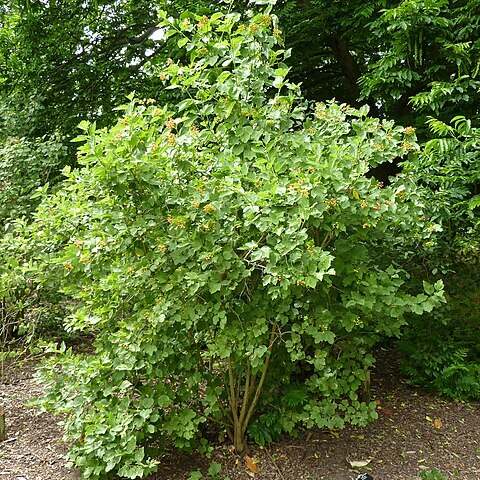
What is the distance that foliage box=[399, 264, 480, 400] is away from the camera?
396 centimetres

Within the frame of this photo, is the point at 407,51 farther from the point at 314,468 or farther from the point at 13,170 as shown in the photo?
the point at 13,170

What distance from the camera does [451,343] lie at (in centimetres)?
404

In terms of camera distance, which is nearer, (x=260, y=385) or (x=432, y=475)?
(x=260, y=385)

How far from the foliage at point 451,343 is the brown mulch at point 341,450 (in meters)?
0.14

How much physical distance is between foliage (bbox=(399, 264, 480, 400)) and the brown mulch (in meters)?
0.14

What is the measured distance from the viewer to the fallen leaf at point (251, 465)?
119 inches

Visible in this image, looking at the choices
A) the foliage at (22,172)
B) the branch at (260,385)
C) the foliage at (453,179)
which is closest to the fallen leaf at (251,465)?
the branch at (260,385)

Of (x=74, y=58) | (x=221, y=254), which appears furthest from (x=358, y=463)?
(x=74, y=58)

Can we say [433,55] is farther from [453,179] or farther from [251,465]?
[251,465]

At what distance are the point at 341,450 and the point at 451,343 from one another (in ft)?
4.39

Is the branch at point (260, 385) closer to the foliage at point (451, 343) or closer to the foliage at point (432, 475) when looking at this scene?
the foliage at point (432, 475)

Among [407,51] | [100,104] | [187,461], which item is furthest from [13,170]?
[407,51]

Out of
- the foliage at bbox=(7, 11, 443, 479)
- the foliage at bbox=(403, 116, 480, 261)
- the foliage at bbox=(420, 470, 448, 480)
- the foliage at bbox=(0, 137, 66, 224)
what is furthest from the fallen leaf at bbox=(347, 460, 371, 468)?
the foliage at bbox=(0, 137, 66, 224)

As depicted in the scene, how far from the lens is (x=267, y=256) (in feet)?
7.54
